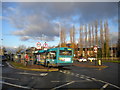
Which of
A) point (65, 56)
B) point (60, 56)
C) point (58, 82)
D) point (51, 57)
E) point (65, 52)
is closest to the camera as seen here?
point (58, 82)

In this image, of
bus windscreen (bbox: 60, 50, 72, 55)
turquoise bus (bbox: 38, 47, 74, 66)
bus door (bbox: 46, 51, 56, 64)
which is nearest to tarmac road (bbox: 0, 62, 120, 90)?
turquoise bus (bbox: 38, 47, 74, 66)

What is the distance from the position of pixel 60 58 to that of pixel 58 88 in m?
9.45

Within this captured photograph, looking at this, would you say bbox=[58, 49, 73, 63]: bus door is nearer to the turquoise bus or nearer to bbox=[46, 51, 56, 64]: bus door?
the turquoise bus

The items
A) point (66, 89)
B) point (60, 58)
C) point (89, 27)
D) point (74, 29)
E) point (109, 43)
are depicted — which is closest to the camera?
point (66, 89)

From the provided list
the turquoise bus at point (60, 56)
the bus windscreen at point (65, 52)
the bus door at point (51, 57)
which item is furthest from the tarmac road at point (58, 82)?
the bus windscreen at point (65, 52)

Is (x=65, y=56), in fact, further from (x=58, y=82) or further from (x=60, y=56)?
(x=58, y=82)

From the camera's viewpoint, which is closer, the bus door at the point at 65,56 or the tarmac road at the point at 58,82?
the tarmac road at the point at 58,82

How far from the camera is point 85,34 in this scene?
6944cm

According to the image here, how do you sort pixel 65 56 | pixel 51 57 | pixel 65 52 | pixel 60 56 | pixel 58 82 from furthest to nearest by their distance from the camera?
pixel 51 57, pixel 65 52, pixel 65 56, pixel 60 56, pixel 58 82

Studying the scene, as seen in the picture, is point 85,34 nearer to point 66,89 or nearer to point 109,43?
point 109,43

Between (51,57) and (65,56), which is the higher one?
(65,56)

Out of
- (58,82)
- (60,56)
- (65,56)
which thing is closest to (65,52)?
(65,56)

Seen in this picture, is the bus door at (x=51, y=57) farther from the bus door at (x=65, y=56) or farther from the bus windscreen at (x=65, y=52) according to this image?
the bus windscreen at (x=65, y=52)

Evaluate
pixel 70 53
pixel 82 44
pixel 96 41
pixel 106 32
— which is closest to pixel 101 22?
pixel 106 32
